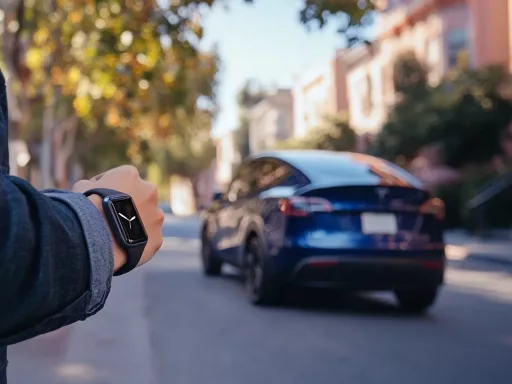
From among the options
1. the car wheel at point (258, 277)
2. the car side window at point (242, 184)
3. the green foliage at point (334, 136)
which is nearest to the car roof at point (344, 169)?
the car side window at point (242, 184)

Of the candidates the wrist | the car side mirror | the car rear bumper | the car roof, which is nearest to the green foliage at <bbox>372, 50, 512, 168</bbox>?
the car side mirror

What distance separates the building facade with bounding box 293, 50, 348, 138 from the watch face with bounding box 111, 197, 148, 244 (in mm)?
40675

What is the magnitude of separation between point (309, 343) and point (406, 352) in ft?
2.51

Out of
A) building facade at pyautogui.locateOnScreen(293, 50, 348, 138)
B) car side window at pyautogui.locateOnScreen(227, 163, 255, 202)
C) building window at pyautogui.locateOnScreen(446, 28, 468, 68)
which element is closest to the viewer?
car side window at pyautogui.locateOnScreen(227, 163, 255, 202)

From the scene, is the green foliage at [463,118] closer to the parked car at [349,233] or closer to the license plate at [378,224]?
the parked car at [349,233]

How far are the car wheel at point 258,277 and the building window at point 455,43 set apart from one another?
22424 mm

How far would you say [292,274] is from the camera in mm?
7676

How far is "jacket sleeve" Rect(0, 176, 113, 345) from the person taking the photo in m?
0.92

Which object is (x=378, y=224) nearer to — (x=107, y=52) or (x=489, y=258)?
(x=107, y=52)

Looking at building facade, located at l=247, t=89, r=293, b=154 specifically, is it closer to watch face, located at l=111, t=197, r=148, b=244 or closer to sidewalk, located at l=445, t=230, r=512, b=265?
sidewalk, located at l=445, t=230, r=512, b=265

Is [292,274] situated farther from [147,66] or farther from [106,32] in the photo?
[147,66]

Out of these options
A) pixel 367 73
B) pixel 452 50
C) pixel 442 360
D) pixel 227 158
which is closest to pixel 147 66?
pixel 442 360

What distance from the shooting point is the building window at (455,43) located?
96.9ft

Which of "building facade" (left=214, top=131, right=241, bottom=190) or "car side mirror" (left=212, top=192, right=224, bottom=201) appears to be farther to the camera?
"building facade" (left=214, top=131, right=241, bottom=190)
